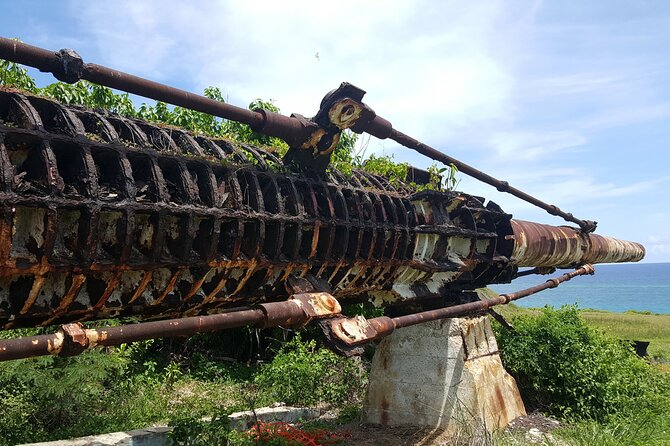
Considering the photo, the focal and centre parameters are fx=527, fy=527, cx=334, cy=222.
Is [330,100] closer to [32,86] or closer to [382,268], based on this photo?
[382,268]

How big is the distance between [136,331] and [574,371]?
840cm

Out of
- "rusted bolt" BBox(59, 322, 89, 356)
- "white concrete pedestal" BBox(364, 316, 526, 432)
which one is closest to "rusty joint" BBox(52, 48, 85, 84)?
"rusted bolt" BBox(59, 322, 89, 356)

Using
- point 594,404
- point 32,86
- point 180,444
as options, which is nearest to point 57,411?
point 180,444

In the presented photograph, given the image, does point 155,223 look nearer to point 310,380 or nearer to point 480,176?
point 480,176

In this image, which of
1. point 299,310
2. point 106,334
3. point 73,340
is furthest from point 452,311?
point 73,340

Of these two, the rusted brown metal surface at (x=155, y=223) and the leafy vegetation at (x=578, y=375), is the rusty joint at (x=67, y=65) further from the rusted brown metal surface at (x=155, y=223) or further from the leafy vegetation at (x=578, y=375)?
the leafy vegetation at (x=578, y=375)

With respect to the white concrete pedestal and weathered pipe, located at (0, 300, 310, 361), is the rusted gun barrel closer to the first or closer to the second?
weathered pipe, located at (0, 300, 310, 361)

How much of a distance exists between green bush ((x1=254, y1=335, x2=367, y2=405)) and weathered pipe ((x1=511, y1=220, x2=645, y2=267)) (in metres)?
4.54

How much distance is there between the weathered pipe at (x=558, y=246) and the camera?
30.6 ft

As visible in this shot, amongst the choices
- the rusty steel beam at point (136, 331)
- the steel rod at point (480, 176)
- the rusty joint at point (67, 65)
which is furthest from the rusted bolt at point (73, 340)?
the steel rod at point (480, 176)

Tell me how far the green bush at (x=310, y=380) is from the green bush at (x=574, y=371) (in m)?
3.41

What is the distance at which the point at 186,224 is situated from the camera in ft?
14.1

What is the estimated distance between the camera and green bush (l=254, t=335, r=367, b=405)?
36.8 ft

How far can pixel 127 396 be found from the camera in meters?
10.8
